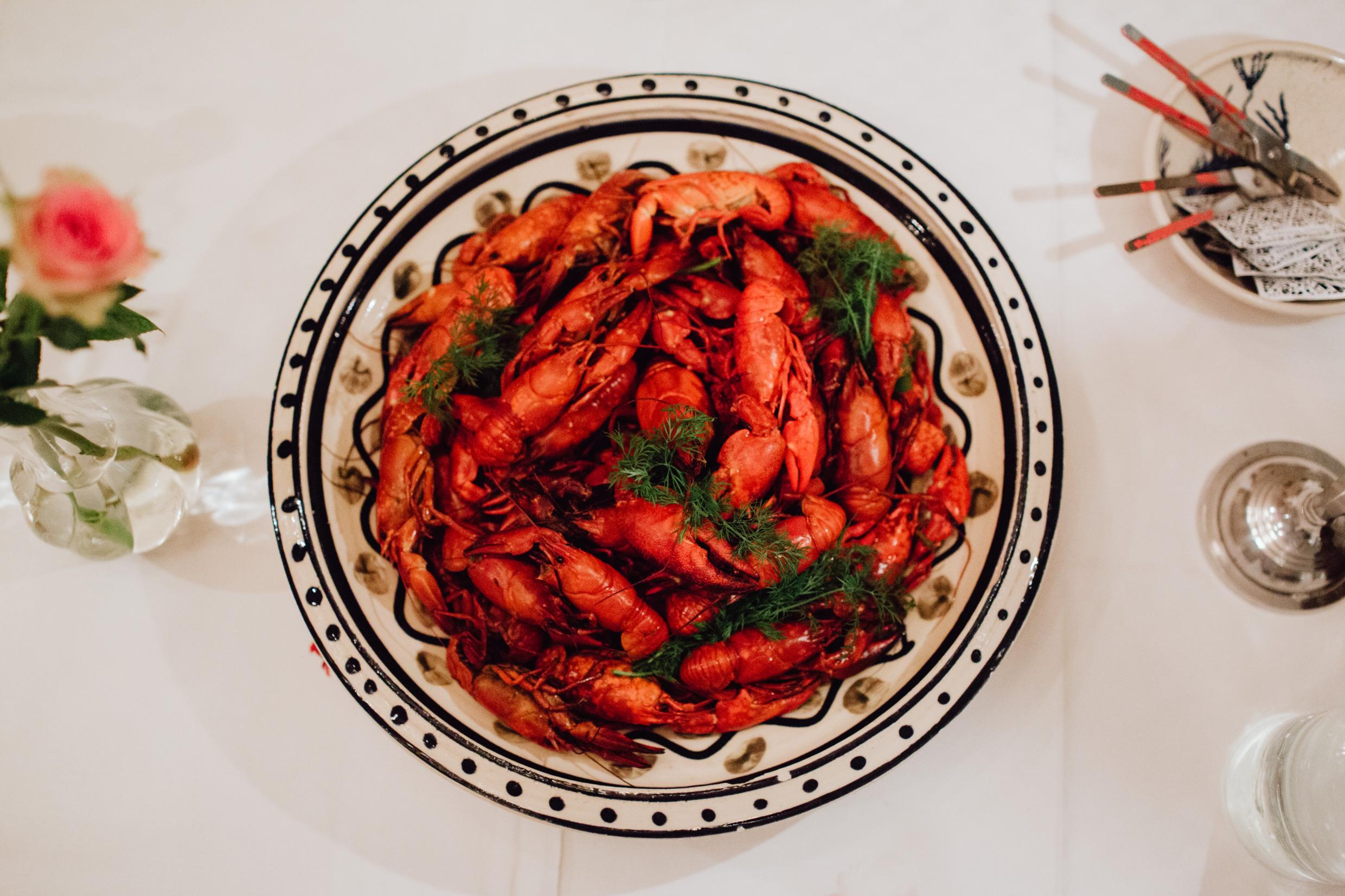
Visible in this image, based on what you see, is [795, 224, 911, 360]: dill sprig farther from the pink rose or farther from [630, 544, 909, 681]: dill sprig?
the pink rose

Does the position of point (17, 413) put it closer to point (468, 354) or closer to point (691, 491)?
point (468, 354)

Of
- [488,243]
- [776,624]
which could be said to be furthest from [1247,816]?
[488,243]

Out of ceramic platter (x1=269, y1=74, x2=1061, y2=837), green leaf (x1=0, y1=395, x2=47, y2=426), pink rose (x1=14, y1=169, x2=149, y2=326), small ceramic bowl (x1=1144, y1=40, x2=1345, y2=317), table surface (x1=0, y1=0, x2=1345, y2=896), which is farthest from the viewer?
small ceramic bowl (x1=1144, y1=40, x2=1345, y2=317)

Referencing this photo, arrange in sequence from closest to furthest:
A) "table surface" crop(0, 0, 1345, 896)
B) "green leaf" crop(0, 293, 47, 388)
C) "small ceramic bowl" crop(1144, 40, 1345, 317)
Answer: "green leaf" crop(0, 293, 47, 388) < "table surface" crop(0, 0, 1345, 896) < "small ceramic bowl" crop(1144, 40, 1345, 317)

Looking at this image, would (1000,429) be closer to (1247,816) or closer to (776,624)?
(776,624)

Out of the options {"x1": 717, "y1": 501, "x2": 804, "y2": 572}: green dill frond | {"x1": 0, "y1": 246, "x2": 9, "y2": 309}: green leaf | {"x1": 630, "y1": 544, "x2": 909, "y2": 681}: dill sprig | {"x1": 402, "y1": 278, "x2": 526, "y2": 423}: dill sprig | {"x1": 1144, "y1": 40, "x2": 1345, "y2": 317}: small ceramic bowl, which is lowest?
{"x1": 630, "y1": 544, "x2": 909, "y2": 681}: dill sprig

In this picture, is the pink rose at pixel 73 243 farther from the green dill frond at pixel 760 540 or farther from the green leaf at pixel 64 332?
the green dill frond at pixel 760 540

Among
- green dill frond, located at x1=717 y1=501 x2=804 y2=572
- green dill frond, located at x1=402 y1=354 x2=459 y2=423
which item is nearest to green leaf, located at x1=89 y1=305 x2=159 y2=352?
green dill frond, located at x1=402 y1=354 x2=459 y2=423
